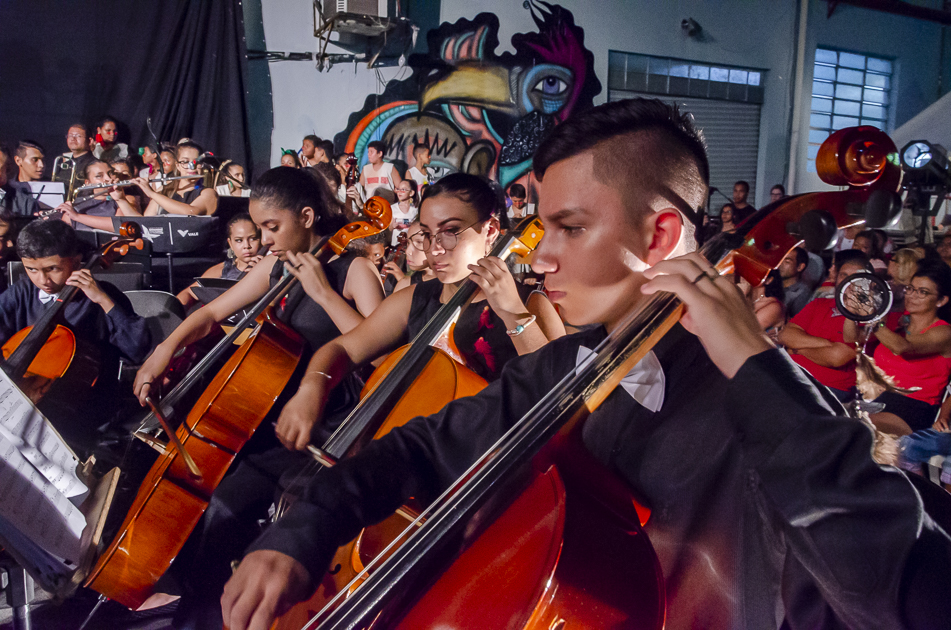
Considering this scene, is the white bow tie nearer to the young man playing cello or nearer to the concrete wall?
the young man playing cello

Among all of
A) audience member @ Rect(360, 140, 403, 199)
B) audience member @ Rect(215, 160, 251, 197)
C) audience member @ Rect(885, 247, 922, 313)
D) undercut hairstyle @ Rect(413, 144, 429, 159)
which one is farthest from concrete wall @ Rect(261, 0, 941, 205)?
audience member @ Rect(885, 247, 922, 313)

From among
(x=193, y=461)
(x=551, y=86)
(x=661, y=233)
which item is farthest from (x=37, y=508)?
(x=551, y=86)

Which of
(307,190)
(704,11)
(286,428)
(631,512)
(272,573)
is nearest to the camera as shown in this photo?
(631,512)

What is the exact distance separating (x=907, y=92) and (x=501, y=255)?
11695mm

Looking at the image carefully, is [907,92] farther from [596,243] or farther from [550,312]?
[596,243]

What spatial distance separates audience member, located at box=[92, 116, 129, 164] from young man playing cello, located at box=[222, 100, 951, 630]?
6.56 metres

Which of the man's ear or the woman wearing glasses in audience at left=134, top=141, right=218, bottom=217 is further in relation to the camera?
the woman wearing glasses in audience at left=134, top=141, right=218, bottom=217

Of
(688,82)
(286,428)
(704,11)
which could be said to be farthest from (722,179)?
(286,428)

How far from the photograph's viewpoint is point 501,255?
1931 millimetres

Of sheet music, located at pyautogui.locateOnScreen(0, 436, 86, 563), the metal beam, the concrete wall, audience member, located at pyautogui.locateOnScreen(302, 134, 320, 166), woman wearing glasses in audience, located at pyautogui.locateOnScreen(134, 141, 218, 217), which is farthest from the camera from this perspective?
the metal beam

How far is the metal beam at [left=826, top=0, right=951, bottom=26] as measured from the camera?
30.5 ft

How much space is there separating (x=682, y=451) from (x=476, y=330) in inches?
46.0

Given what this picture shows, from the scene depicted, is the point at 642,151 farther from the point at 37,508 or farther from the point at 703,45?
the point at 703,45

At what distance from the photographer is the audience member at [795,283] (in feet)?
13.1
